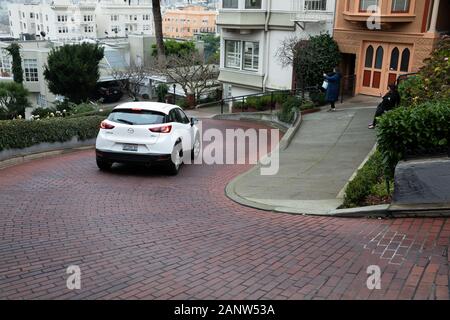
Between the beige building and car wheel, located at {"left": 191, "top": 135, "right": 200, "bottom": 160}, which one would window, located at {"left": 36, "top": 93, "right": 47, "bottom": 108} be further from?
the beige building

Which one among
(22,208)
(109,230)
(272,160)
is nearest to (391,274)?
(109,230)

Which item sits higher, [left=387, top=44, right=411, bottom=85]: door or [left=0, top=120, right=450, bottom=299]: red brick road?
[left=387, top=44, right=411, bottom=85]: door

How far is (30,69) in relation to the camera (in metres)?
54.2

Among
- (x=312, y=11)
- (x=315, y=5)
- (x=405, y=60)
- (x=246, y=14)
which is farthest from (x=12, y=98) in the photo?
(x=405, y=60)

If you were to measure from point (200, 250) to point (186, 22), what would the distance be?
185183mm

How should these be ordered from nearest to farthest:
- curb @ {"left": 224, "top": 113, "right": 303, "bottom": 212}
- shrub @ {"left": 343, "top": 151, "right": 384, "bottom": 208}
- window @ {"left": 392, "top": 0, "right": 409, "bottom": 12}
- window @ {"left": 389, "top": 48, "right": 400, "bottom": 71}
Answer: shrub @ {"left": 343, "top": 151, "right": 384, "bottom": 208}
curb @ {"left": 224, "top": 113, "right": 303, "bottom": 212}
window @ {"left": 392, "top": 0, "right": 409, "bottom": 12}
window @ {"left": 389, "top": 48, "right": 400, "bottom": 71}

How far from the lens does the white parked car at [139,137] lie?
1046 cm

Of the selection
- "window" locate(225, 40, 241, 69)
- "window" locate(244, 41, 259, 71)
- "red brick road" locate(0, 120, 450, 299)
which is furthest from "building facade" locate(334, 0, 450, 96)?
"red brick road" locate(0, 120, 450, 299)

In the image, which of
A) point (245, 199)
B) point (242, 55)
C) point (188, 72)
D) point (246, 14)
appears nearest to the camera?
point (245, 199)

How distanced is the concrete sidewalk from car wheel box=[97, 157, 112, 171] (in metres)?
3.08

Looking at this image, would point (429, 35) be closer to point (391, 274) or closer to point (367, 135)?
point (367, 135)

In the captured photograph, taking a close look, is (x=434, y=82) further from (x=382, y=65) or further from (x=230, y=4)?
(x=230, y=4)

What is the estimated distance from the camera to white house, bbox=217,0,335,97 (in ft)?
81.6
